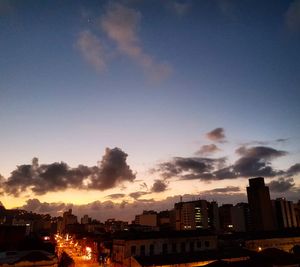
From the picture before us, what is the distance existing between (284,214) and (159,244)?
152493 mm

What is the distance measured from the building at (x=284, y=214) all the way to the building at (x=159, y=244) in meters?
140

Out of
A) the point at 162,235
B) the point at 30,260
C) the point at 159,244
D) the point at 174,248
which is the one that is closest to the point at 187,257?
the point at 159,244

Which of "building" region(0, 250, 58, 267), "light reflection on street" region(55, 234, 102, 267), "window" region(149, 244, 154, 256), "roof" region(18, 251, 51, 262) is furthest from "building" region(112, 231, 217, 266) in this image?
"roof" region(18, 251, 51, 262)

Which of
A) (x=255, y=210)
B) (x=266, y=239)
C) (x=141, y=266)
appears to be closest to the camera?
(x=141, y=266)

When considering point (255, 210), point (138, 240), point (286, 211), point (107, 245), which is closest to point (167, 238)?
point (138, 240)

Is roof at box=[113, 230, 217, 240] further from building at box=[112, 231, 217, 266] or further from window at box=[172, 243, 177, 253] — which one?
window at box=[172, 243, 177, 253]

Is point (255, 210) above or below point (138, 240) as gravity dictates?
above

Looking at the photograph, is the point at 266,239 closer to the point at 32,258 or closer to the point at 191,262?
the point at 191,262

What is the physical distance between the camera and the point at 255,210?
545ft

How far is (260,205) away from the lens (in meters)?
165

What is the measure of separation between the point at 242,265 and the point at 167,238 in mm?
21233

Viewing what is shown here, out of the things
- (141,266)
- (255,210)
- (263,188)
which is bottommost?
(141,266)

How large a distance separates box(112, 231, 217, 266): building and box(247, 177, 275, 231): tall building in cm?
11037

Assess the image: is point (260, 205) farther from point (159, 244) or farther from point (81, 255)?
point (159, 244)
